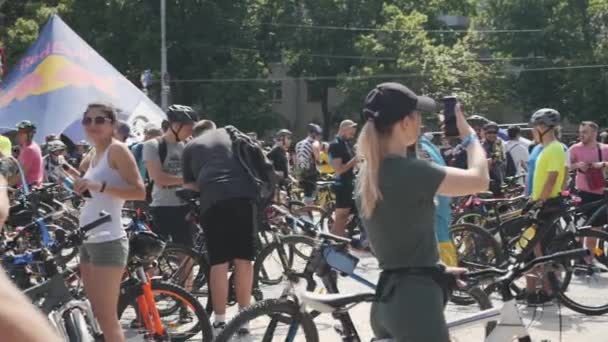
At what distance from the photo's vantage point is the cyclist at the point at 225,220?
267 inches

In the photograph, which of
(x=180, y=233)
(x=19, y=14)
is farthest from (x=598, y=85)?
(x=180, y=233)

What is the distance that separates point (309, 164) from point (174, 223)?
911cm

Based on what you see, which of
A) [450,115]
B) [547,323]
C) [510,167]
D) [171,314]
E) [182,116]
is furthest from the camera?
[510,167]

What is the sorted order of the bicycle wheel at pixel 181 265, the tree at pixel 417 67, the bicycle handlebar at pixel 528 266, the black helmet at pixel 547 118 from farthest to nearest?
the tree at pixel 417 67
the black helmet at pixel 547 118
the bicycle wheel at pixel 181 265
the bicycle handlebar at pixel 528 266

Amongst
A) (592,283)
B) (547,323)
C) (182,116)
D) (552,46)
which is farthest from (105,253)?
(552,46)

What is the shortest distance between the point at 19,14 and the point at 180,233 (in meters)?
36.9

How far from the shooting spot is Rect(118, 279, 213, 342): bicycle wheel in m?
5.79

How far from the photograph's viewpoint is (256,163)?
6996 mm

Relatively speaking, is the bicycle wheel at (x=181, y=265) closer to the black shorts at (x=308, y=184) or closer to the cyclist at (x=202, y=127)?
the cyclist at (x=202, y=127)

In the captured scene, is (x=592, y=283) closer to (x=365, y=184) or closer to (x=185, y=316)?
(x=185, y=316)

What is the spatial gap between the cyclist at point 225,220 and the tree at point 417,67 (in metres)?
40.1

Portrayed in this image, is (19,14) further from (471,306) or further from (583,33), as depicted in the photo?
(471,306)

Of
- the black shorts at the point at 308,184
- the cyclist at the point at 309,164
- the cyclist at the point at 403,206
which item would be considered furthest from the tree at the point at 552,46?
the cyclist at the point at 403,206

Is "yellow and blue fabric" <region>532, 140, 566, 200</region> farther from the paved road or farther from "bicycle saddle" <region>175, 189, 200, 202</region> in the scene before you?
Answer: "bicycle saddle" <region>175, 189, 200, 202</region>
